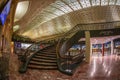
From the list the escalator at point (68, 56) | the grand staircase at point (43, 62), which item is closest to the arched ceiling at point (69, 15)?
the escalator at point (68, 56)

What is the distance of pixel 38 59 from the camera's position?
10.9m

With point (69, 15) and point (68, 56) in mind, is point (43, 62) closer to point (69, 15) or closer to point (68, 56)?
point (68, 56)

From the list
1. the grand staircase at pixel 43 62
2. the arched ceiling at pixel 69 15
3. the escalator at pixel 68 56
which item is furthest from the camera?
the arched ceiling at pixel 69 15

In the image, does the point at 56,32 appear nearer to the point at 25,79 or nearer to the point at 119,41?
the point at 119,41

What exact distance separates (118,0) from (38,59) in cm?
2678

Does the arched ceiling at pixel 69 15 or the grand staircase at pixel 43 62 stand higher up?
the arched ceiling at pixel 69 15

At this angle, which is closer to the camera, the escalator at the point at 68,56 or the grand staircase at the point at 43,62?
the grand staircase at the point at 43,62

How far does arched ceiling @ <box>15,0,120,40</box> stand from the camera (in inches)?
1323

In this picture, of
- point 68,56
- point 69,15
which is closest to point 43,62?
point 68,56

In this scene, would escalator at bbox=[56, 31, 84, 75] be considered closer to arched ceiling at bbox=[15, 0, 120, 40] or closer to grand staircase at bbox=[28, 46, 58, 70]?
grand staircase at bbox=[28, 46, 58, 70]

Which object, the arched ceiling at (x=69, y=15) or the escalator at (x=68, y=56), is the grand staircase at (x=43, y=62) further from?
the arched ceiling at (x=69, y=15)

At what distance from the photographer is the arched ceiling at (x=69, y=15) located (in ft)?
110

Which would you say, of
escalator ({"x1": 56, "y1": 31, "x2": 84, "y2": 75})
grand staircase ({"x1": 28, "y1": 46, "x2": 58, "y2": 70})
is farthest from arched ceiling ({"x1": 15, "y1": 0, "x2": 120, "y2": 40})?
grand staircase ({"x1": 28, "y1": 46, "x2": 58, "y2": 70})

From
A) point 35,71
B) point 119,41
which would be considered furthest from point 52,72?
point 119,41
